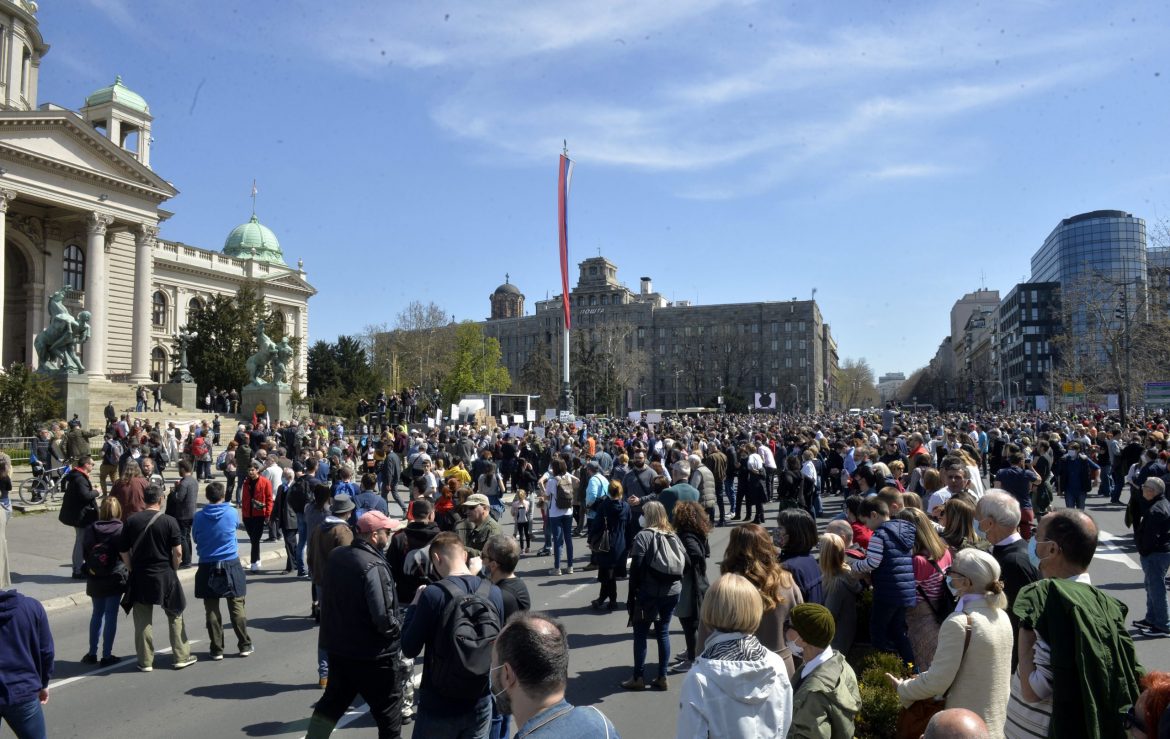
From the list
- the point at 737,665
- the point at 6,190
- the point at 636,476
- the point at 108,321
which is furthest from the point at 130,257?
the point at 737,665

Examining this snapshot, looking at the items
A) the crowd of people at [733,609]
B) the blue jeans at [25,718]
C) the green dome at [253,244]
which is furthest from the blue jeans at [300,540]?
the green dome at [253,244]

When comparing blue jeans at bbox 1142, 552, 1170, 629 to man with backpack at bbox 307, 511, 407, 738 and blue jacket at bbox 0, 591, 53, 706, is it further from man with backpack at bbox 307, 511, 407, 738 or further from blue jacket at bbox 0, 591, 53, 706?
blue jacket at bbox 0, 591, 53, 706

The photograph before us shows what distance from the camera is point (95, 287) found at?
4484 cm

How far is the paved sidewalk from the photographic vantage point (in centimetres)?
1132

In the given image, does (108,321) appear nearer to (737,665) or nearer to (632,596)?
(632,596)

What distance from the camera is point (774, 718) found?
3.39 m

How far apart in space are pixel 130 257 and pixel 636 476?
48.5m

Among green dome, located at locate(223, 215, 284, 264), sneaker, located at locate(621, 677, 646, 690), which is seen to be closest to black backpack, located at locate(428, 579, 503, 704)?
sneaker, located at locate(621, 677, 646, 690)

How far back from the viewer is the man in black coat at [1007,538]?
205 inches

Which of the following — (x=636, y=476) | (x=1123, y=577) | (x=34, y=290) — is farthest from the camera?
(x=34, y=290)

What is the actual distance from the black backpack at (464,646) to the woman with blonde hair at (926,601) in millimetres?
3009

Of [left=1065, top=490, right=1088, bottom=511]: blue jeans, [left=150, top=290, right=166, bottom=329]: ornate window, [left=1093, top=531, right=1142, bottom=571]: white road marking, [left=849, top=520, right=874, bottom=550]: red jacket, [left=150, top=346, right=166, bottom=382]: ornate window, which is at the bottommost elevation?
[left=1093, top=531, right=1142, bottom=571]: white road marking

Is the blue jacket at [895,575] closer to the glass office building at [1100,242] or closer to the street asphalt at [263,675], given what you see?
the street asphalt at [263,675]

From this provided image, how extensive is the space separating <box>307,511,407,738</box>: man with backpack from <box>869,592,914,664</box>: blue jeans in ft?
10.9
